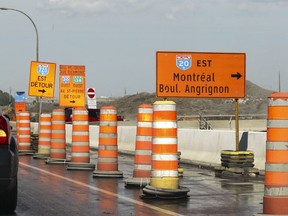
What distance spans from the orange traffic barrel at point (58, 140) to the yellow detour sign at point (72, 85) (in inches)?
348

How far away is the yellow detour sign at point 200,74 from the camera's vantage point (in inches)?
630

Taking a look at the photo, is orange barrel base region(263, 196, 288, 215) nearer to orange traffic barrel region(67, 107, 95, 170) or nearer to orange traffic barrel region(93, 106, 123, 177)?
orange traffic barrel region(93, 106, 123, 177)

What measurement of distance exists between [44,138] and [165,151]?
37.4 ft

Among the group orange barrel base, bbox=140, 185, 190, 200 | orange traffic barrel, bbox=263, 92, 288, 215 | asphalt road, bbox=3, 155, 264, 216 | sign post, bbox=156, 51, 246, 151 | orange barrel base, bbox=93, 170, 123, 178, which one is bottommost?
asphalt road, bbox=3, 155, 264, 216

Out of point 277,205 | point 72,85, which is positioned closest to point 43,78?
point 72,85

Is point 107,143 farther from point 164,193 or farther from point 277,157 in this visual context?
point 277,157

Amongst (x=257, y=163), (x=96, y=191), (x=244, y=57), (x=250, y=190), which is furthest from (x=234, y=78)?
(x=96, y=191)

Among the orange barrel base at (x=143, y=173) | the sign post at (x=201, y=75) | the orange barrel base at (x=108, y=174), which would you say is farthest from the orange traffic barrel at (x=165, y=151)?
the sign post at (x=201, y=75)

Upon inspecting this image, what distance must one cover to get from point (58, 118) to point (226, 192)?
850cm

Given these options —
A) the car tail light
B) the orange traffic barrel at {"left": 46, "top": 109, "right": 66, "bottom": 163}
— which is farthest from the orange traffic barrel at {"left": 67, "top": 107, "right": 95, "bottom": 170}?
the car tail light

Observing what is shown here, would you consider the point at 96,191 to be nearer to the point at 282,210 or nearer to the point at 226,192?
the point at 226,192

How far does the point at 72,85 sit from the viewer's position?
29.2 meters

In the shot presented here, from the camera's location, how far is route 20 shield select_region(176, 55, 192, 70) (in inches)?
629

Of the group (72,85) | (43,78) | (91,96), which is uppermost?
(43,78)
